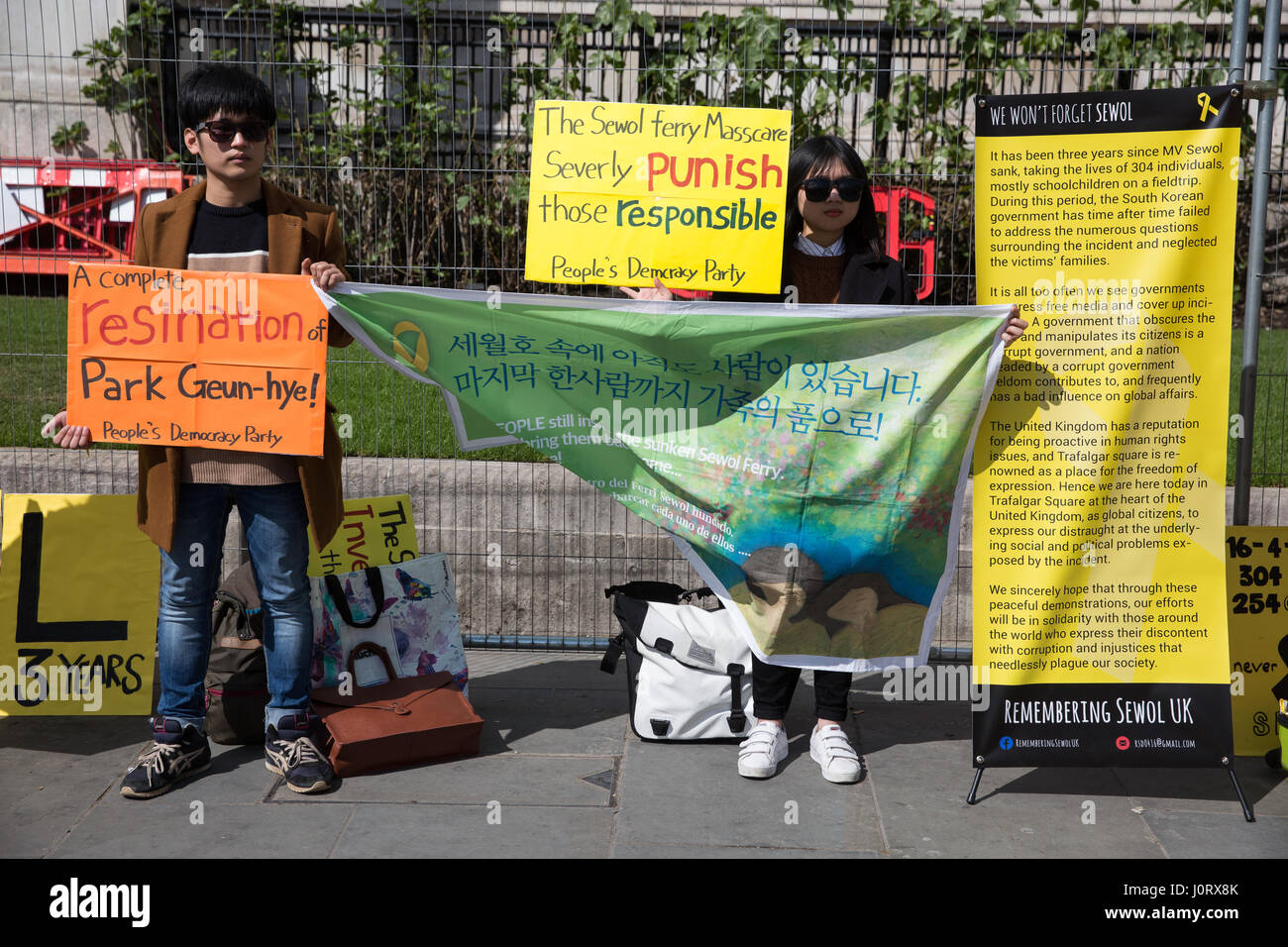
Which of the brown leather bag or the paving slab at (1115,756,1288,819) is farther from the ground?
the brown leather bag

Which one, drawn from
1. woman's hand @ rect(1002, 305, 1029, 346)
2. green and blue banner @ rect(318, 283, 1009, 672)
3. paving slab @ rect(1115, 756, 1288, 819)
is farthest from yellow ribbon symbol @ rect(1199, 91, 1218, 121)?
paving slab @ rect(1115, 756, 1288, 819)

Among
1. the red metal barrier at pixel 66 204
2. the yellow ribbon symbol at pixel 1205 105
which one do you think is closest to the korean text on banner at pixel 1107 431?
the yellow ribbon symbol at pixel 1205 105

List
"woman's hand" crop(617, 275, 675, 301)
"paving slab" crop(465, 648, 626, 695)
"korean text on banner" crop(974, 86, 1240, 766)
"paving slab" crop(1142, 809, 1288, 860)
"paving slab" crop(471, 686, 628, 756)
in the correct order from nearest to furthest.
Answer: "paving slab" crop(1142, 809, 1288, 860)
"korean text on banner" crop(974, 86, 1240, 766)
"woman's hand" crop(617, 275, 675, 301)
"paving slab" crop(471, 686, 628, 756)
"paving slab" crop(465, 648, 626, 695)

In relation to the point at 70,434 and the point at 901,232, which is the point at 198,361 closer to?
the point at 70,434

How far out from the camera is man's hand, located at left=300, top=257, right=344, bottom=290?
3.73 meters

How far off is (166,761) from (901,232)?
3.68 metres

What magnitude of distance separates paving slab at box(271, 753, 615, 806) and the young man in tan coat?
0.11m

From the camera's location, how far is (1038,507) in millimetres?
3740

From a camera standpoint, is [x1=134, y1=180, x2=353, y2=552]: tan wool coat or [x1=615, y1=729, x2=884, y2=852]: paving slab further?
[x1=134, y1=180, x2=353, y2=552]: tan wool coat

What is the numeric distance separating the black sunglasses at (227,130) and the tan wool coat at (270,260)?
191mm

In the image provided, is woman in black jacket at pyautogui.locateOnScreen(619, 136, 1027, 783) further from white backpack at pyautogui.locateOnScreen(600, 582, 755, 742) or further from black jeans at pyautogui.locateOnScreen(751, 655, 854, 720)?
white backpack at pyautogui.locateOnScreen(600, 582, 755, 742)

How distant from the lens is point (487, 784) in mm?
3939

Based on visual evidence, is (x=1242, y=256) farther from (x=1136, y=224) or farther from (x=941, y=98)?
(x=1136, y=224)

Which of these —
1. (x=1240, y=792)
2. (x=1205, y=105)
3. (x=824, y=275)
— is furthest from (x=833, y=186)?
(x=1240, y=792)
